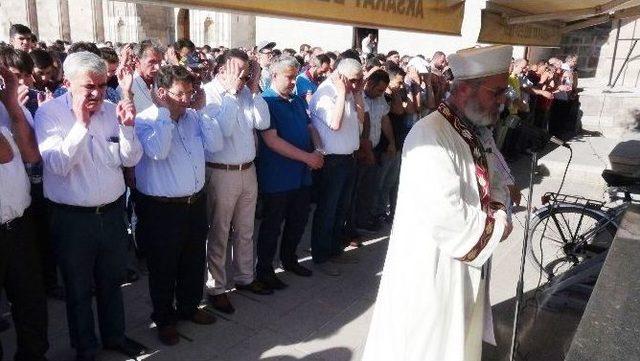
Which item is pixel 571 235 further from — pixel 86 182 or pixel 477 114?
pixel 86 182

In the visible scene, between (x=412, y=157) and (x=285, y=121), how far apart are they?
1963 millimetres

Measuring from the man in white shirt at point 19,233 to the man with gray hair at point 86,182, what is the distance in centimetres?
12

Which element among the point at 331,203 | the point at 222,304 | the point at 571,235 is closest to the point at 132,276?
the point at 222,304

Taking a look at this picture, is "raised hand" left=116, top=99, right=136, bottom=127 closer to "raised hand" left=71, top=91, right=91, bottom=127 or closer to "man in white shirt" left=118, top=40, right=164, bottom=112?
"raised hand" left=71, top=91, right=91, bottom=127

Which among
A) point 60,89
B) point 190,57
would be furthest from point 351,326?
point 190,57

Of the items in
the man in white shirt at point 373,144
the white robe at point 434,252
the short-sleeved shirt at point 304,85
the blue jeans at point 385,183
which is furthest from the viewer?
the short-sleeved shirt at point 304,85

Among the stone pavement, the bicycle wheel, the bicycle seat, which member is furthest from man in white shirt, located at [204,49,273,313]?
the bicycle seat

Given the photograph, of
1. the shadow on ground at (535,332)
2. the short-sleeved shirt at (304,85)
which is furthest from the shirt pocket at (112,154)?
the short-sleeved shirt at (304,85)

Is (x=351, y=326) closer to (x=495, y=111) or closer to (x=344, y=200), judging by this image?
(x=344, y=200)

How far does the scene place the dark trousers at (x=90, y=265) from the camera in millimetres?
2982

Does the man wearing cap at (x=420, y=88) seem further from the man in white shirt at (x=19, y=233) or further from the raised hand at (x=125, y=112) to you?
the man in white shirt at (x=19, y=233)

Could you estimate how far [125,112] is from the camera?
289 cm

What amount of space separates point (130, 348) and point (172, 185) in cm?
116

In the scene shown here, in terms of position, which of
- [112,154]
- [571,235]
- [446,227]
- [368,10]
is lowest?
[571,235]
